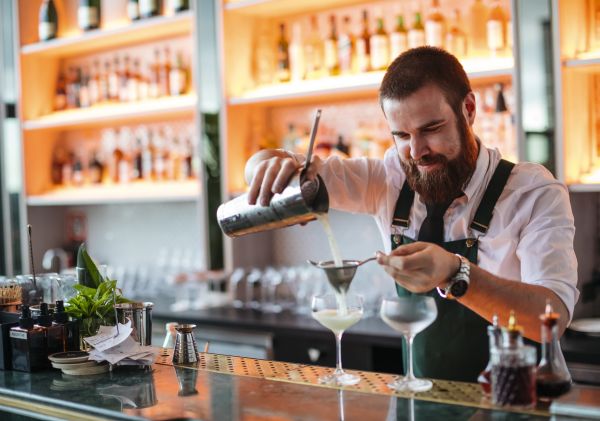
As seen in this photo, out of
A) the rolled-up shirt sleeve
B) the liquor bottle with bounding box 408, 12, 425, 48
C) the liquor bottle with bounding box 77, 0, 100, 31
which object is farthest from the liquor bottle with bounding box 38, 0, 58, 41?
the rolled-up shirt sleeve

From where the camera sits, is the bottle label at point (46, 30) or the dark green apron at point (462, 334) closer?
the dark green apron at point (462, 334)

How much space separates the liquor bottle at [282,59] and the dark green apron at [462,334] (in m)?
1.96

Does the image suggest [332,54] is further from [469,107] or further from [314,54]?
[469,107]

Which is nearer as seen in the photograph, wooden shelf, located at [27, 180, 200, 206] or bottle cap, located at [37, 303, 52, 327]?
bottle cap, located at [37, 303, 52, 327]

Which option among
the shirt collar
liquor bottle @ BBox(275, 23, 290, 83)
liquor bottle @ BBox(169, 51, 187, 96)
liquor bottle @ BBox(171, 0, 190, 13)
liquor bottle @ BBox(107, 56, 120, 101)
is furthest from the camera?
liquor bottle @ BBox(107, 56, 120, 101)

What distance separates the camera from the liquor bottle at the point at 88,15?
183 inches

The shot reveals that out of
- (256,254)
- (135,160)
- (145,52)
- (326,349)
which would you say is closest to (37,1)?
(145,52)

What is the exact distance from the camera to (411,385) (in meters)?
1.71

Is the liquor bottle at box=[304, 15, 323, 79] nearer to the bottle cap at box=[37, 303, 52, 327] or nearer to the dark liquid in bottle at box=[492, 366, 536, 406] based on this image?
the bottle cap at box=[37, 303, 52, 327]

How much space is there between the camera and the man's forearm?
1.80m

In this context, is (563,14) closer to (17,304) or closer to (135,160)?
(17,304)

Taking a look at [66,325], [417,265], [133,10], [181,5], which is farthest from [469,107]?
[133,10]

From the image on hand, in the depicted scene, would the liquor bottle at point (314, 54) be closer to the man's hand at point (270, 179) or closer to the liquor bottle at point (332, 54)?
the liquor bottle at point (332, 54)

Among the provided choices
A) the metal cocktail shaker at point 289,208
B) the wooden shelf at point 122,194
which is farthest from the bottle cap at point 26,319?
the wooden shelf at point 122,194
